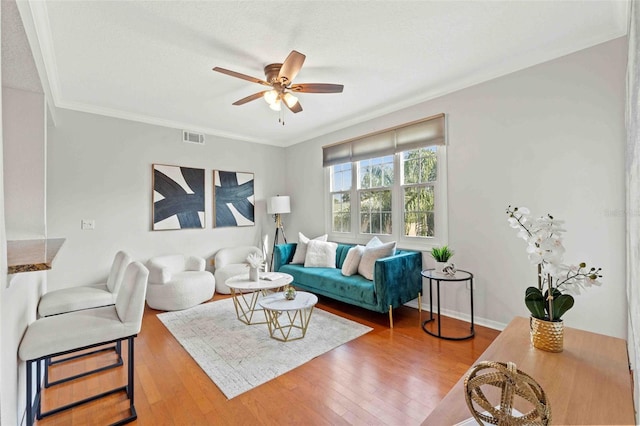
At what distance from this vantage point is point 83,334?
1754 millimetres

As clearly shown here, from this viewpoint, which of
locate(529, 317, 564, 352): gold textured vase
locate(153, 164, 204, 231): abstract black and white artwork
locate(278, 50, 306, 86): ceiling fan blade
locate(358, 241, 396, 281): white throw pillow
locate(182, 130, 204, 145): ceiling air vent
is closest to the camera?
locate(529, 317, 564, 352): gold textured vase

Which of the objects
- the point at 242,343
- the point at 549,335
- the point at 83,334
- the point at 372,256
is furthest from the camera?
the point at 372,256

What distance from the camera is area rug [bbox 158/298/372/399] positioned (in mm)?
2213

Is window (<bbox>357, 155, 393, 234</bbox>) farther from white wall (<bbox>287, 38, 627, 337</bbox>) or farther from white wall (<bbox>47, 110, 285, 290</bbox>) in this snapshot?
white wall (<bbox>47, 110, 285, 290</bbox>)

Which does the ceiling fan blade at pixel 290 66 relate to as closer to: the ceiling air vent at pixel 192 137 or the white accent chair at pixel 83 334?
the white accent chair at pixel 83 334

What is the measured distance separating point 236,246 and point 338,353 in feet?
10.2

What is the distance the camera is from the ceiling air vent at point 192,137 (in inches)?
177

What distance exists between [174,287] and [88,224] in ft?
4.67

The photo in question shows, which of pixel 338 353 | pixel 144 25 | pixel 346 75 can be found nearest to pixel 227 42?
pixel 144 25

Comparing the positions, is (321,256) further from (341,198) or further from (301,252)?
(341,198)

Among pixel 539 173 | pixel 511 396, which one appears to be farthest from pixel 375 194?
pixel 511 396

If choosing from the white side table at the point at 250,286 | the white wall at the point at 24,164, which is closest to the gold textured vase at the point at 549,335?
the white side table at the point at 250,286

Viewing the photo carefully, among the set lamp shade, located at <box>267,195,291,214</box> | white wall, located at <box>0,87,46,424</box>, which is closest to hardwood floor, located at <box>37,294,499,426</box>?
white wall, located at <box>0,87,46,424</box>

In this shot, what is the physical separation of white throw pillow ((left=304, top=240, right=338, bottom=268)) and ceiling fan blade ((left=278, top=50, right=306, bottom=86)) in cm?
234
